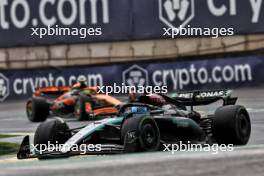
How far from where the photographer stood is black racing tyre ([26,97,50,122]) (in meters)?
19.0

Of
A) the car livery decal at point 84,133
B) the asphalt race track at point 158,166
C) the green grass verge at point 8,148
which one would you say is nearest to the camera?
the asphalt race track at point 158,166

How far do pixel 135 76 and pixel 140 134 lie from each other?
12384 mm

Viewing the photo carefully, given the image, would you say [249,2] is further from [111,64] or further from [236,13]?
[111,64]

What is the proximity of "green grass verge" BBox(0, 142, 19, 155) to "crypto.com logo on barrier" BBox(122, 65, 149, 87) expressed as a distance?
8.63 metres

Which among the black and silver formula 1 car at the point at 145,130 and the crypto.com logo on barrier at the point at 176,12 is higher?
the crypto.com logo on barrier at the point at 176,12

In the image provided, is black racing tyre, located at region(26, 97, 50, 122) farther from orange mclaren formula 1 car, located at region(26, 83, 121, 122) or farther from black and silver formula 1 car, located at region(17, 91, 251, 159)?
black and silver formula 1 car, located at region(17, 91, 251, 159)

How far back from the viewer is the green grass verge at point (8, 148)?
12.9 metres

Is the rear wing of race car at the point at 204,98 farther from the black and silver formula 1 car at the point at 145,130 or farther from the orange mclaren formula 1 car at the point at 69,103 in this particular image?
the orange mclaren formula 1 car at the point at 69,103

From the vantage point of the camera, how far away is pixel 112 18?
2284 cm

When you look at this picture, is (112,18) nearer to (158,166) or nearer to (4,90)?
(4,90)

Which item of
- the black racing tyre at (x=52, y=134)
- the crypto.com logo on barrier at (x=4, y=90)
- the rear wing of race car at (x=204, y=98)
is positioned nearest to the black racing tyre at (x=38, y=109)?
the crypto.com logo on barrier at (x=4, y=90)

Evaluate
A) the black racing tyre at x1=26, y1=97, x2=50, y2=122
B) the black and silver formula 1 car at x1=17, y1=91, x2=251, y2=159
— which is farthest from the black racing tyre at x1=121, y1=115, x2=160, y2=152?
the black racing tyre at x1=26, y1=97, x2=50, y2=122

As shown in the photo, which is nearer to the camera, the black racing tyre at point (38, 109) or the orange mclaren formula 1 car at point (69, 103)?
the orange mclaren formula 1 car at point (69, 103)

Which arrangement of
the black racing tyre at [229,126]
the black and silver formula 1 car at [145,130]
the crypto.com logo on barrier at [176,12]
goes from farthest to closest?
the crypto.com logo on barrier at [176,12] → the black racing tyre at [229,126] → the black and silver formula 1 car at [145,130]
